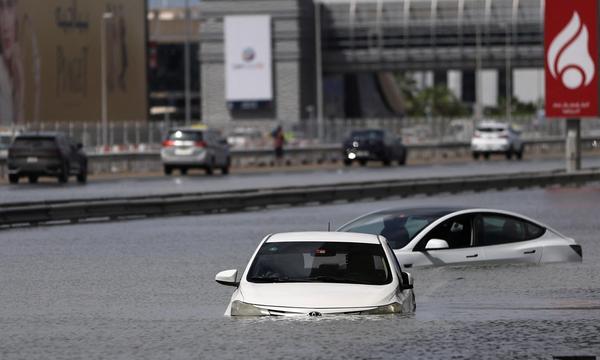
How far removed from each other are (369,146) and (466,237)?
161ft

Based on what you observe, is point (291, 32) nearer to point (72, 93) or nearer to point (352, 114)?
point (72, 93)

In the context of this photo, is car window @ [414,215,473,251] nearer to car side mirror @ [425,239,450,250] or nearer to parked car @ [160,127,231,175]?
car side mirror @ [425,239,450,250]

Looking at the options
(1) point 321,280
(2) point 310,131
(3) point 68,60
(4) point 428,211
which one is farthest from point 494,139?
(1) point 321,280

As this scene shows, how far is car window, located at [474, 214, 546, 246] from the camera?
20109mm

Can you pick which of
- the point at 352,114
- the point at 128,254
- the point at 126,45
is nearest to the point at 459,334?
the point at 128,254

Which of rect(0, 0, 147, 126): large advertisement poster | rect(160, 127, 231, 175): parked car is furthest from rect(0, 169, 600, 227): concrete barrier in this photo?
rect(0, 0, 147, 126): large advertisement poster

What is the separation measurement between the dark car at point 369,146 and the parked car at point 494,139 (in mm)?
7830

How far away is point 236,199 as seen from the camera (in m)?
38.2

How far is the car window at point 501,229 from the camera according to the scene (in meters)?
20.1

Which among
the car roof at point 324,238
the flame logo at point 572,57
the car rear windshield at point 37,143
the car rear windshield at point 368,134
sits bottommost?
the car rear windshield at point 368,134

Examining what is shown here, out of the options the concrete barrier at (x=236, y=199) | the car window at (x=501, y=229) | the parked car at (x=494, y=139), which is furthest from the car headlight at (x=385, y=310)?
the parked car at (x=494, y=139)

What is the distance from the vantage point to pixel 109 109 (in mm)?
116938

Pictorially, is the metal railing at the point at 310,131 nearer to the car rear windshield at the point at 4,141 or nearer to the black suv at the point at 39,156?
the car rear windshield at the point at 4,141

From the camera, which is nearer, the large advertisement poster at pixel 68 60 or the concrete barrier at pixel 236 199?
the concrete barrier at pixel 236 199
